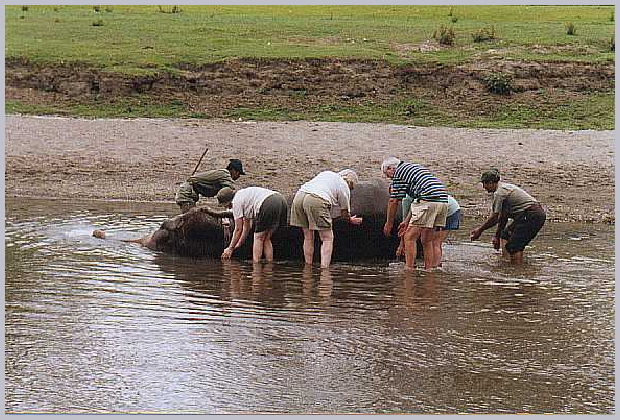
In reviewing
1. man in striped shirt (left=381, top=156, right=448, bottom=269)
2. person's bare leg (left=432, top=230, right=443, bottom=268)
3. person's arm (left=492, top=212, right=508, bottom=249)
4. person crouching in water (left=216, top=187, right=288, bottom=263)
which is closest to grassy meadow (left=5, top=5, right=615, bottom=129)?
person's arm (left=492, top=212, right=508, bottom=249)

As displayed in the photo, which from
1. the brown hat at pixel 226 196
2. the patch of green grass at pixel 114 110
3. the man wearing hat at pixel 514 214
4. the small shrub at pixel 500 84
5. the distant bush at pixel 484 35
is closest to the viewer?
the brown hat at pixel 226 196

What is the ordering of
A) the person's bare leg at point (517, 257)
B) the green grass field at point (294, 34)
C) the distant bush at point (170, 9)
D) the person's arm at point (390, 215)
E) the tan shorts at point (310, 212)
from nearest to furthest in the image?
the tan shorts at point (310, 212), the person's arm at point (390, 215), the person's bare leg at point (517, 257), the green grass field at point (294, 34), the distant bush at point (170, 9)

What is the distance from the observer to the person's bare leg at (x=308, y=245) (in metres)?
13.6

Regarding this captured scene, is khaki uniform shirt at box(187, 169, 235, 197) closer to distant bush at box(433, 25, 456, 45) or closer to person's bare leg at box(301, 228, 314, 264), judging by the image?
person's bare leg at box(301, 228, 314, 264)

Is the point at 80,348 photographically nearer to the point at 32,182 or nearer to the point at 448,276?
the point at 448,276

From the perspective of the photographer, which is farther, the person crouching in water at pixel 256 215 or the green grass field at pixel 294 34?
the green grass field at pixel 294 34

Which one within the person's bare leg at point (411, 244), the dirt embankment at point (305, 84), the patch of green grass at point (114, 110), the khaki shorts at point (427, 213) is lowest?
the person's bare leg at point (411, 244)

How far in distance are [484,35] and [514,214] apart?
16.7 metres

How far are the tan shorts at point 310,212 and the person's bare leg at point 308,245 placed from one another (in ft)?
0.51

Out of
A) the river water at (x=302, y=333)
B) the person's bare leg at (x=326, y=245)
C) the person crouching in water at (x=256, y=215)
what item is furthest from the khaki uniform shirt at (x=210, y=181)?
the person's bare leg at (x=326, y=245)

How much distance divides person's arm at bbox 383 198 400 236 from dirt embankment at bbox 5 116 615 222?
4.85 m

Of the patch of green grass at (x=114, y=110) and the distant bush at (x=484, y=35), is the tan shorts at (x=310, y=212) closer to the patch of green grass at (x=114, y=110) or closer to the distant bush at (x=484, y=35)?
the patch of green grass at (x=114, y=110)

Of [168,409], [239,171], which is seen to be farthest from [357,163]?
[168,409]

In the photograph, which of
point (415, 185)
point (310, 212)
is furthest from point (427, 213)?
point (310, 212)
